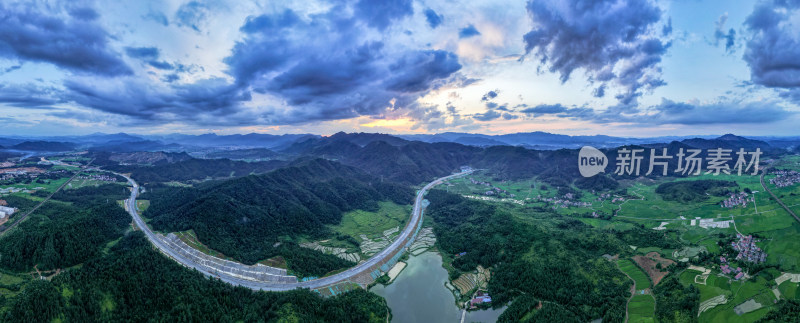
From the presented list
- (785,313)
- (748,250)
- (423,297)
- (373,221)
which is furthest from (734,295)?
(373,221)

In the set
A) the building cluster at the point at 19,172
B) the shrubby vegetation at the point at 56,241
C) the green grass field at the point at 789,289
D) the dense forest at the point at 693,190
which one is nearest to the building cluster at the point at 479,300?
the green grass field at the point at 789,289

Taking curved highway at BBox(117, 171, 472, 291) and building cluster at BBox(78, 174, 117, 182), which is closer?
curved highway at BBox(117, 171, 472, 291)

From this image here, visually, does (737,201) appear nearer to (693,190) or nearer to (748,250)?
(693,190)

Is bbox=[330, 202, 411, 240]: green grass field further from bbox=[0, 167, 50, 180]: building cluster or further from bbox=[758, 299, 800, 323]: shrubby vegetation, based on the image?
bbox=[0, 167, 50, 180]: building cluster

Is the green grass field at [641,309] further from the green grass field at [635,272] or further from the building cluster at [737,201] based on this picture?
the building cluster at [737,201]

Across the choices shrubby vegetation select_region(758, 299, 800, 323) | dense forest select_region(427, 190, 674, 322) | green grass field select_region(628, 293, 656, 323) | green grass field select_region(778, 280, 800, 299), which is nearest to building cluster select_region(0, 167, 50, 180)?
dense forest select_region(427, 190, 674, 322)

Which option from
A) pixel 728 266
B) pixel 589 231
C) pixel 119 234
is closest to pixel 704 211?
pixel 589 231
